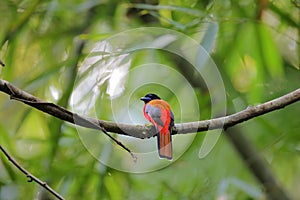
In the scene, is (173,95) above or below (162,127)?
below

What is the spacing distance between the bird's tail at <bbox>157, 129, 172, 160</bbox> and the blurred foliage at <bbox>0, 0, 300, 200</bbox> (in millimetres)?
425

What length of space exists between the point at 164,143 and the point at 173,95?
469mm

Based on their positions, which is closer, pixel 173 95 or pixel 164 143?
pixel 164 143

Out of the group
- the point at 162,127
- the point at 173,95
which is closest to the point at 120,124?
the point at 162,127

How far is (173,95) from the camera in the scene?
1.25 meters

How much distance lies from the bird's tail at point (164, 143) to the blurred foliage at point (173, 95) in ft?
1.39

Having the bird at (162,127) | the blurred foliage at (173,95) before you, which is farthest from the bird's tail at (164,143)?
the blurred foliage at (173,95)

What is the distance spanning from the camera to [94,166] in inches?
55.0

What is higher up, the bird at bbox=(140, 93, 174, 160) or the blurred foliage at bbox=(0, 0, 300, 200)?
the bird at bbox=(140, 93, 174, 160)

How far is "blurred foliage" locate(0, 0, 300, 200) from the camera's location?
1.30 meters

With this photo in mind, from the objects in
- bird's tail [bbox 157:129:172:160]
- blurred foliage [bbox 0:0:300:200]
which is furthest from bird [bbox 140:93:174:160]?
blurred foliage [bbox 0:0:300:200]

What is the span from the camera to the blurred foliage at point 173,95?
51.3 inches

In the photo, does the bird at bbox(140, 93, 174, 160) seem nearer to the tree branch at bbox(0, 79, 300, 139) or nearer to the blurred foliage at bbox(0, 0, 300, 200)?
the tree branch at bbox(0, 79, 300, 139)

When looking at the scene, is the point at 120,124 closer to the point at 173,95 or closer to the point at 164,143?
the point at 164,143
